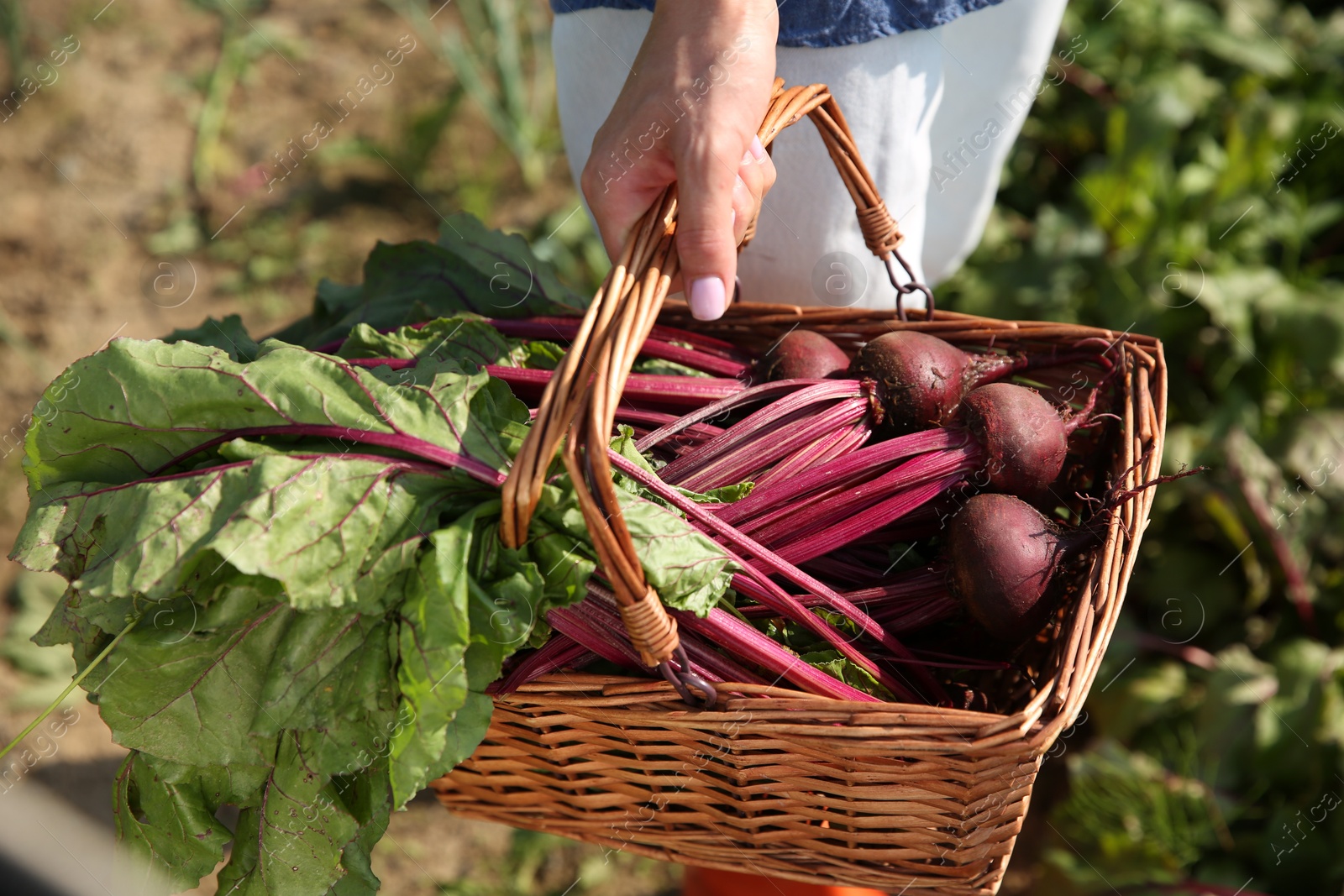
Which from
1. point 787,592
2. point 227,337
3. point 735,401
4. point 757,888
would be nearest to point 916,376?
point 735,401

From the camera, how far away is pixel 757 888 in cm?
179

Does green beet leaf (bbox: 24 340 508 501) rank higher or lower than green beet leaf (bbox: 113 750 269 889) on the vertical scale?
higher

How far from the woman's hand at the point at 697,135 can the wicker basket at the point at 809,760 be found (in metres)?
0.06

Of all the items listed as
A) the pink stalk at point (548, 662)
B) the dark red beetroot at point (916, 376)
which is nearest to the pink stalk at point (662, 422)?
the dark red beetroot at point (916, 376)

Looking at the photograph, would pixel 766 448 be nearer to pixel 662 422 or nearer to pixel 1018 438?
pixel 662 422

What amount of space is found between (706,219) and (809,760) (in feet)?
2.43

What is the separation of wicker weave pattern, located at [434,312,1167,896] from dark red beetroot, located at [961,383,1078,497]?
0.39 ft

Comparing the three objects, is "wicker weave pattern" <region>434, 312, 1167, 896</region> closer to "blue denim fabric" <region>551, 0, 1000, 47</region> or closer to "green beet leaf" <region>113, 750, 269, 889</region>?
"green beet leaf" <region>113, 750, 269, 889</region>

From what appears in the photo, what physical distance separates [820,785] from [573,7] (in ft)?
4.70

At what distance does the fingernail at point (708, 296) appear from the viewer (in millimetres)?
1246

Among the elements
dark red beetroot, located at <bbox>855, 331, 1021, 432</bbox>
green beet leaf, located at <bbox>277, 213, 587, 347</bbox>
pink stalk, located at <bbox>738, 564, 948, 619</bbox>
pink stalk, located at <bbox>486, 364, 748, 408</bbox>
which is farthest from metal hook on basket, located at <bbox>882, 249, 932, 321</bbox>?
green beet leaf, located at <bbox>277, 213, 587, 347</bbox>

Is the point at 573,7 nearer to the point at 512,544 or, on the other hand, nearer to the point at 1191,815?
the point at 512,544

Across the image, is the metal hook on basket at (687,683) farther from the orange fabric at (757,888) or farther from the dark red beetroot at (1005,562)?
the orange fabric at (757,888)

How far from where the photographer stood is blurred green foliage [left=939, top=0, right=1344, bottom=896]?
2.14 metres
